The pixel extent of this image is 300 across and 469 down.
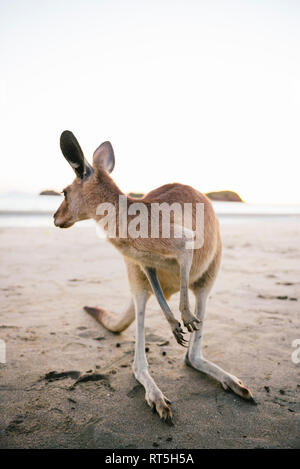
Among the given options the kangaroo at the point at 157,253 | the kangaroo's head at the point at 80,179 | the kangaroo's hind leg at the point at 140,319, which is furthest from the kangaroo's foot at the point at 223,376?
the kangaroo's head at the point at 80,179

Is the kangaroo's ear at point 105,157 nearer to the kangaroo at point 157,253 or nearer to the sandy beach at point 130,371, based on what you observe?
the kangaroo at point 157,253

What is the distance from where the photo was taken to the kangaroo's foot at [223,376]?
1784mm

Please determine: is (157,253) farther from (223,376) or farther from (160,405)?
(223,376)

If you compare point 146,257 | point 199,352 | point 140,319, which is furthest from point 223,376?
point 146,257

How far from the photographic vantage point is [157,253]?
1.59 m

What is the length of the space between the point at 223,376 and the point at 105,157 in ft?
4.88

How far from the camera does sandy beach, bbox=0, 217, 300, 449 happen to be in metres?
1.52

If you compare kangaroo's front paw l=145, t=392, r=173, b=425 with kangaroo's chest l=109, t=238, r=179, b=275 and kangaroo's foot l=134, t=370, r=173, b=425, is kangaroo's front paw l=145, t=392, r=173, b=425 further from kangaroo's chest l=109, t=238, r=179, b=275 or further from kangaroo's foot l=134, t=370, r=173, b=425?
kangaroo's chest l=109, t=238, r=179, b=275

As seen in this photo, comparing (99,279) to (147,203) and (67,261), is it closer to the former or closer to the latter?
(67,261)

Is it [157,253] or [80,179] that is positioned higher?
[80,179]

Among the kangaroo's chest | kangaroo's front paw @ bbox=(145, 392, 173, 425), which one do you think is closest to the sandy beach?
kangaroo's front paw @ bbox=(145, 392, 173, 425)

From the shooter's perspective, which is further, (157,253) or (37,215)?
(37,215)
